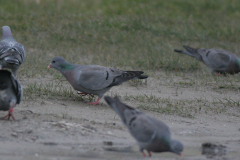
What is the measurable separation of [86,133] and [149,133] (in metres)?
0.86

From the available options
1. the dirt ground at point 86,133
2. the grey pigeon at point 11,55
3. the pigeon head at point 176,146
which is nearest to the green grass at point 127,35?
the dirt ground at point 86,133

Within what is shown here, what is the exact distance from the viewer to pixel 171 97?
652 cm

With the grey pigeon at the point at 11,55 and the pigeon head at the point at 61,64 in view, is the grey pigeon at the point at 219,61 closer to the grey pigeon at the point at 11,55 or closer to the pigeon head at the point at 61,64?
the pigeon head at the point at 61,64

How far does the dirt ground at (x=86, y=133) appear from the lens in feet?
13.0

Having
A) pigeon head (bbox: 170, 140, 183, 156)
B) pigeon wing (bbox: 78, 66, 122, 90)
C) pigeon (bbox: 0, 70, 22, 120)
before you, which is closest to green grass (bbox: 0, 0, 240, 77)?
pigeon wing (bbox: 78, 66, 122, 90)

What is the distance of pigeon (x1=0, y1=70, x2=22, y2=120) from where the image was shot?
4.50 m

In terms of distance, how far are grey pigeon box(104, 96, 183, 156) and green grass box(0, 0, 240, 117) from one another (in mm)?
1600

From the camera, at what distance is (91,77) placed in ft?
19.2

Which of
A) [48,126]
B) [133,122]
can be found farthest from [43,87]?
[133,122]

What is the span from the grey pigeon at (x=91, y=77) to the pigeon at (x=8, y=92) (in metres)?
1.32

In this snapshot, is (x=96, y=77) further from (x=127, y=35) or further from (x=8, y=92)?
(x=127, y=35)

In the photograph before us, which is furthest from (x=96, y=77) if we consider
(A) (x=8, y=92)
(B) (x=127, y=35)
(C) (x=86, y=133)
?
(B) (x=127, y=35)

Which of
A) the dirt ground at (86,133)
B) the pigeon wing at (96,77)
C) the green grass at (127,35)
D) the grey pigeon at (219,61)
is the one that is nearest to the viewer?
the dirt ground at (86,133)

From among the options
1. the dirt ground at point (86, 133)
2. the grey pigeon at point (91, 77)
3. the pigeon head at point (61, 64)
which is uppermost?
the pigeon head at point (61, 64)
